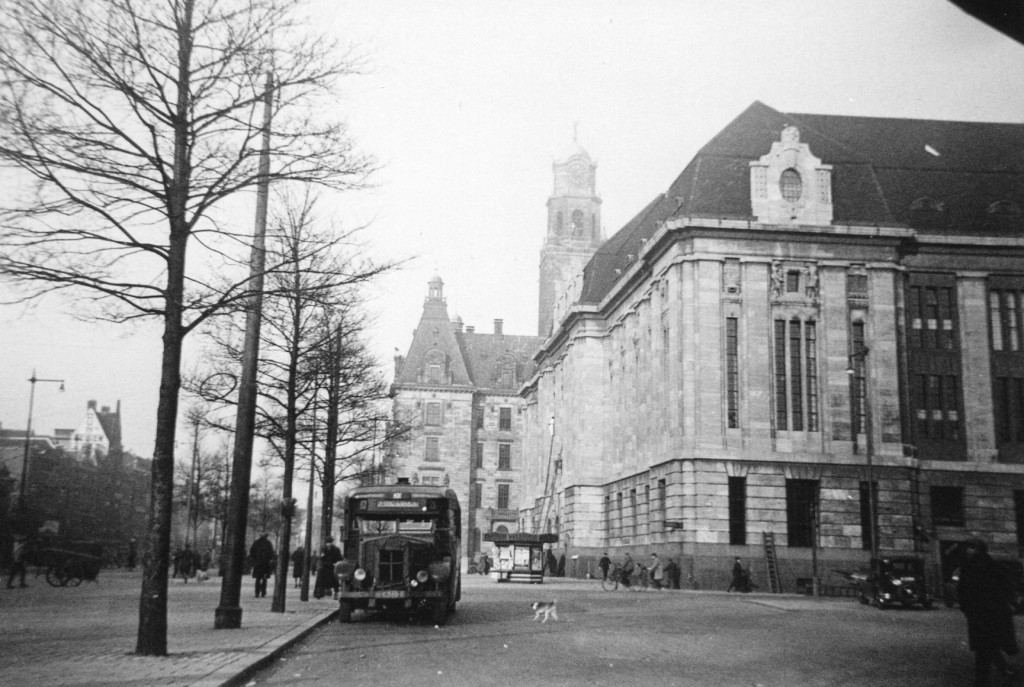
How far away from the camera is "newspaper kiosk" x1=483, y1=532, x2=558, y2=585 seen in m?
50.9

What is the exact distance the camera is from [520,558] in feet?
168

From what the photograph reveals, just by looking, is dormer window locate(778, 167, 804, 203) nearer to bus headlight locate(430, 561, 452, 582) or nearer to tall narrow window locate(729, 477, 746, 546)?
tall narrow window locate(729, 477, 746, 546)

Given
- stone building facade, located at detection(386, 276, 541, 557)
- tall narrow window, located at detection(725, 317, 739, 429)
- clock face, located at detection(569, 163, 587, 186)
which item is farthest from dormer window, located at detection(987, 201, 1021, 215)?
clock face, located at detection(569, 163, 587, 186)

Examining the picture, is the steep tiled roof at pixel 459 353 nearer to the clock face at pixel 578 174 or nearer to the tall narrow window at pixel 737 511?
the clock face at pixel 578 174

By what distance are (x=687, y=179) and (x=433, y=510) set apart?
104ft

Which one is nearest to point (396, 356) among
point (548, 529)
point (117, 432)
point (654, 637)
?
point (548, 529)

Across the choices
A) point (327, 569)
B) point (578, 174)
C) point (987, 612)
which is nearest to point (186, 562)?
point (327, 569)

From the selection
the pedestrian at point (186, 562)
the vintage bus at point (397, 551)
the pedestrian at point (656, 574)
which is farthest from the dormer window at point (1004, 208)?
the pedestrian at point (186, 562)

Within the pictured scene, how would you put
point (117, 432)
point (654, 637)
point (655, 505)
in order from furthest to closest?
point (117, 432)
point (655, 505)
point (654, 637)

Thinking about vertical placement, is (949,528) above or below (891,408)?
below

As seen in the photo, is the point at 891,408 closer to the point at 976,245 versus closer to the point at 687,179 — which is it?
the point at 976,245

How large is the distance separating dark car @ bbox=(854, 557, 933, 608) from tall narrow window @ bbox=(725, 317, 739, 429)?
12.6 m

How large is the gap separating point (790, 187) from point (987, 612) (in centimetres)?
3694

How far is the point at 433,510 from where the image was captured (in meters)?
22.0
